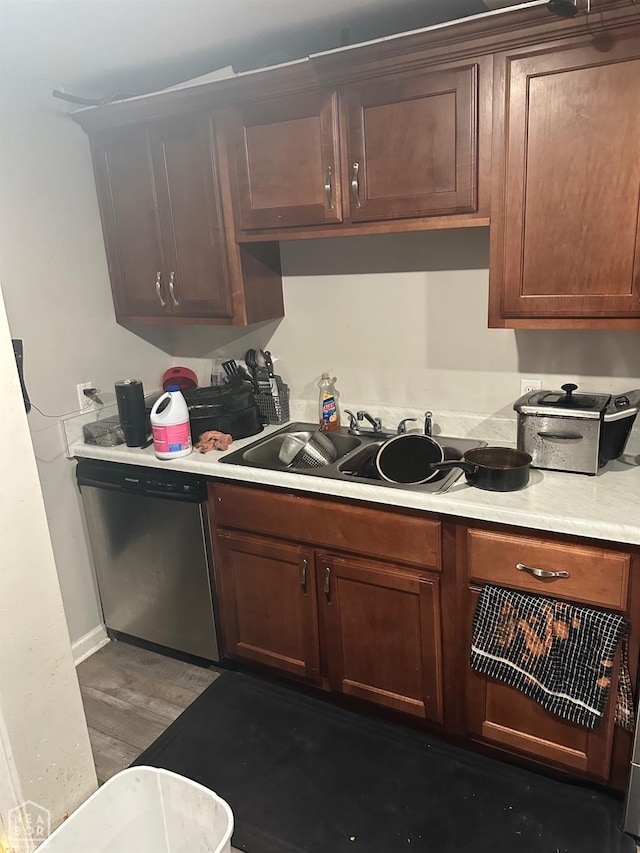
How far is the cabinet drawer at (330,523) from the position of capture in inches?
78.4

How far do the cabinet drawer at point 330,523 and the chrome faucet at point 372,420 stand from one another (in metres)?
0.53

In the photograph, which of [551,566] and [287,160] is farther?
[287,160]

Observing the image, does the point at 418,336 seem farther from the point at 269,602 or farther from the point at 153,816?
the point at 153,816

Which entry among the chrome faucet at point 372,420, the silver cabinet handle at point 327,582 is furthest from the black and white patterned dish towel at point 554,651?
the chrome faucet at point 372,420

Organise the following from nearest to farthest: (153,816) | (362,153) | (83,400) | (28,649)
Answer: (28,649), (153,816), (362,153), (83,400)

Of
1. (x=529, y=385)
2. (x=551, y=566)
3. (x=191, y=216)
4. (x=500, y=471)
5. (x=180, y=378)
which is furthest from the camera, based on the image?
(x=180, y=378)

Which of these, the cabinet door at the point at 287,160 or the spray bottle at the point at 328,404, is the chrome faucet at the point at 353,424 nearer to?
the spray bottle at the point at 328,404

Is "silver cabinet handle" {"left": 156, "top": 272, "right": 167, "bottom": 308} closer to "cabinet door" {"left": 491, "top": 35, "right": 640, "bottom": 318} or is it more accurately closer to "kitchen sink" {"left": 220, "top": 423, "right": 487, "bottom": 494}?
"kitchen sink" {"left": 220, "top": 423, "right": 487, "bottom": 494}

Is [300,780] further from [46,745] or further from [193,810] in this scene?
[46,745]

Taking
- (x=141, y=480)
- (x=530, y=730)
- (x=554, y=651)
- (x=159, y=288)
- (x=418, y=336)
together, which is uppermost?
(x=159, y=288)

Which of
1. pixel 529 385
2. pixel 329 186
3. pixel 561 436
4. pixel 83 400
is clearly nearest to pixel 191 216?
pixel 329 186

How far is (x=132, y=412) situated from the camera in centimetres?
253

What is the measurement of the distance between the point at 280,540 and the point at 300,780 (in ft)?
2.55

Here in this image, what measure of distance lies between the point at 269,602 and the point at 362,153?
5.29ft
